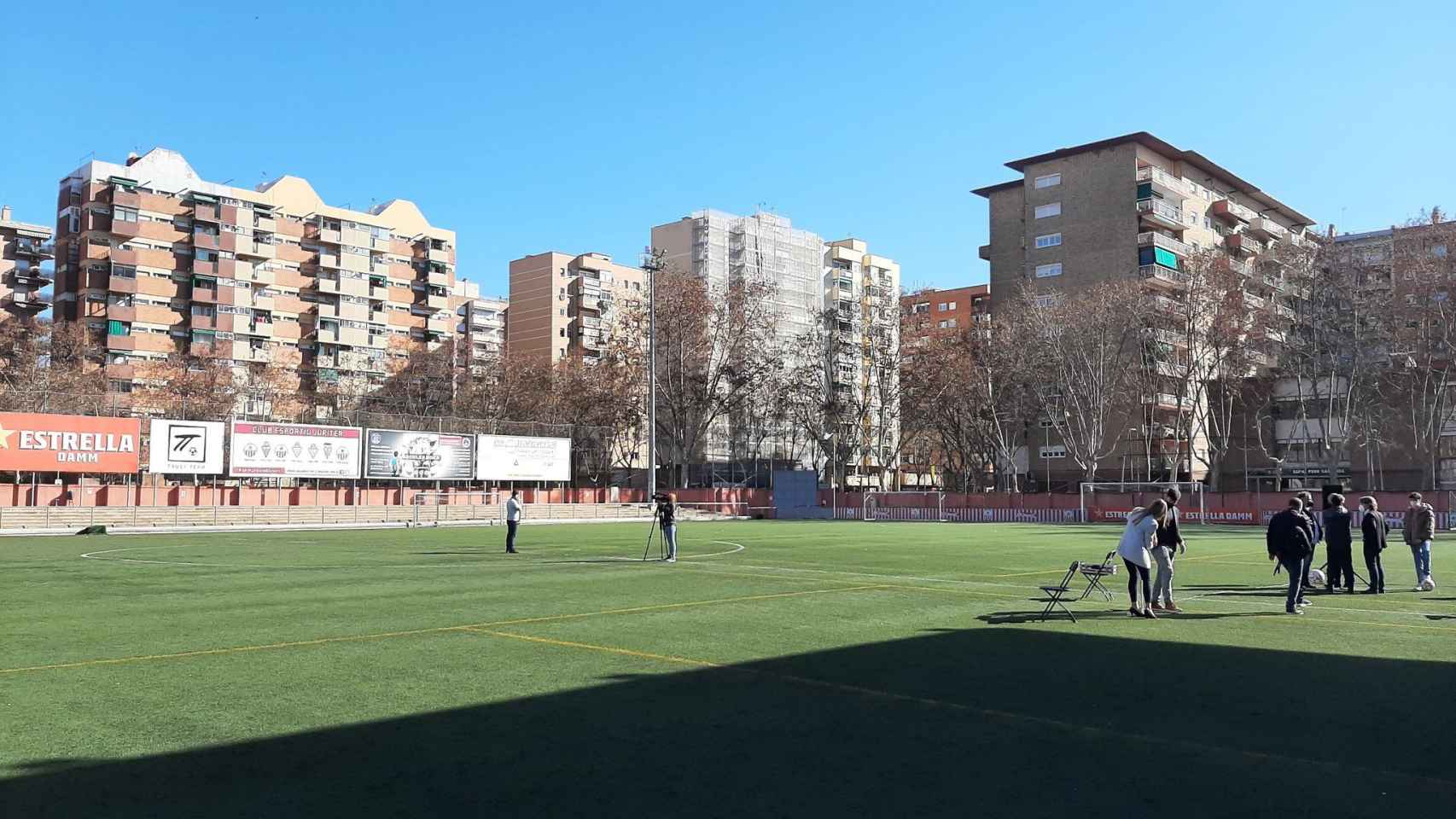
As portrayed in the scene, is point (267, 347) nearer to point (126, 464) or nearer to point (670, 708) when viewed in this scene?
point (126, 464)

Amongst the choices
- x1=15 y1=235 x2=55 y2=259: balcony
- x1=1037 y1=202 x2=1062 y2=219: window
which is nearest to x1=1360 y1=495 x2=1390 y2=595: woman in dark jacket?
x1=1037 y1=202 x2=1062 y2=219: window

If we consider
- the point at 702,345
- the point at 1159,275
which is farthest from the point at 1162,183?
the point at 702,345

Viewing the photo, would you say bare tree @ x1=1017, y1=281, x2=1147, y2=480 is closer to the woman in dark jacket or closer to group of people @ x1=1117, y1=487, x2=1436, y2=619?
the woman in dark jacket

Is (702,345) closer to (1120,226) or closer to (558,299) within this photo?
(1120,226)

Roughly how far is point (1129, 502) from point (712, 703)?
58.4 m

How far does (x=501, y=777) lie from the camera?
23.5ft

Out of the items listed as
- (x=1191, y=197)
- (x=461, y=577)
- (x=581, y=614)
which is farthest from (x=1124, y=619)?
(x=1191, y=197)

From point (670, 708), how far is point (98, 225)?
107256 mm

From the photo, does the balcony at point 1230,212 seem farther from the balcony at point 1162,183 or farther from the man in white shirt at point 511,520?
the man in white shirt at point 511,520

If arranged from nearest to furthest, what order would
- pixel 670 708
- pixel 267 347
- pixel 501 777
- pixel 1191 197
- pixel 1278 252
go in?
pixel 501 777 → pixel 670 708 → pixel 1278 252 → pixel 1191 197 → pixel 267 347

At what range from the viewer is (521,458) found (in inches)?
2650

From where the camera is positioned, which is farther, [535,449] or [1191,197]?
[1191,197]

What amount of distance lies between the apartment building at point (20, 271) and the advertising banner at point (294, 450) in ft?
228

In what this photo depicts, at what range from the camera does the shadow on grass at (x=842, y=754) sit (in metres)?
6.62
